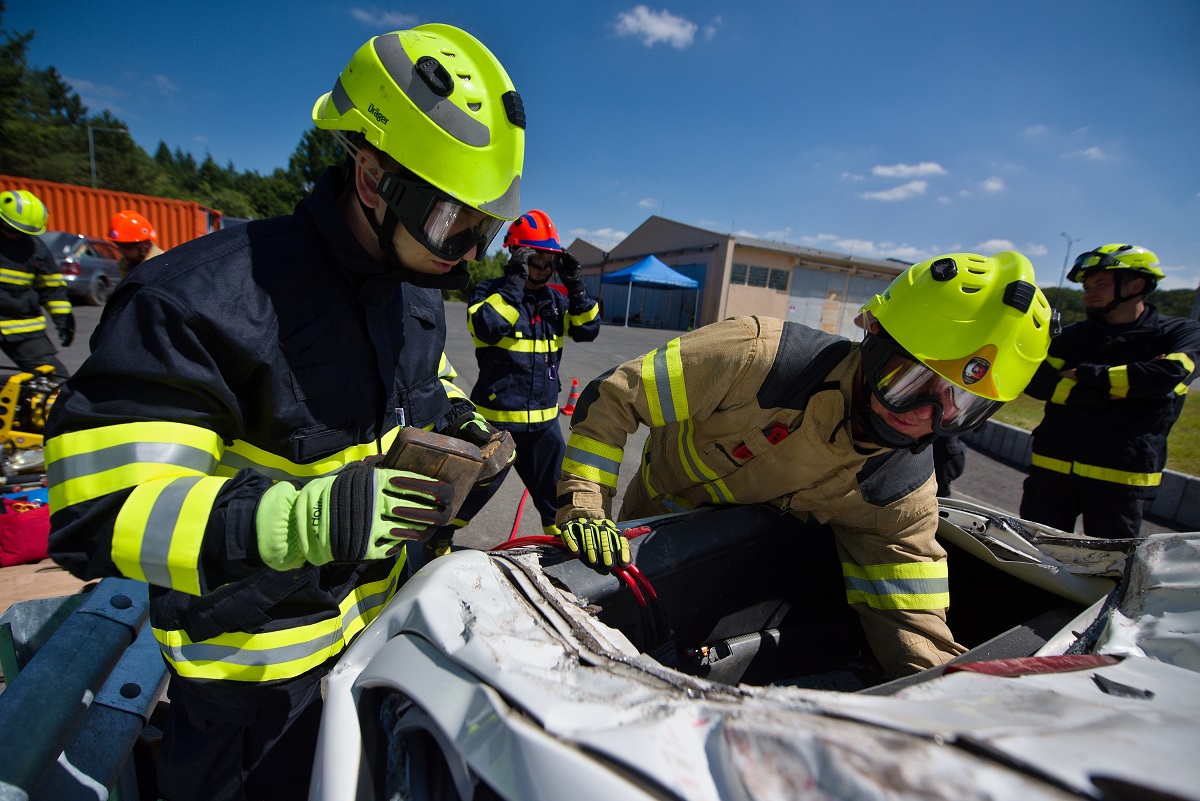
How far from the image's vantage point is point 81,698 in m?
1.26

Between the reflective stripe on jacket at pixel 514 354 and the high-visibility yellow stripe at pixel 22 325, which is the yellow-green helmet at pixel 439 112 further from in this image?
the high-visibility yellow stripe at pixel 22 325

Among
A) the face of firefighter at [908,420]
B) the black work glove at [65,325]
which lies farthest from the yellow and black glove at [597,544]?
the black work glove at [65,325]

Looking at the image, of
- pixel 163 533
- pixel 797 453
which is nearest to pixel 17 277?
pixel 163 533

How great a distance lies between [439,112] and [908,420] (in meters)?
1.58

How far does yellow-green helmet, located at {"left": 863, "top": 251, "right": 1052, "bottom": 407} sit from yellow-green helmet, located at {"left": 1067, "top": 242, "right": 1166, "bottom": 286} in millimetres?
2306

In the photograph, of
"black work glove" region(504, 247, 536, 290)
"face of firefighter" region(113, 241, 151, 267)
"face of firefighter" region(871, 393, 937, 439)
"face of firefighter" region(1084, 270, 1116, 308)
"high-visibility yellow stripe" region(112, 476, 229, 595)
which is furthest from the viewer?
"face of firefighter" region(113, 241, 151, 267)

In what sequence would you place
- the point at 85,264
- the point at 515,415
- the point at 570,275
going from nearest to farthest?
the point at 515,415
the point at 570,275
the point at 85,264

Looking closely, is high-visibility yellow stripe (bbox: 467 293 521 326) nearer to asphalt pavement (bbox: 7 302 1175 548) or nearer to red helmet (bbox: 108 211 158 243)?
asphalt pavement (bbox: 7 302 1175 548)

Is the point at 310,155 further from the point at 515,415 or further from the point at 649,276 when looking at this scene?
the point at 515,415

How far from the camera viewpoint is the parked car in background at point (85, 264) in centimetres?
1159

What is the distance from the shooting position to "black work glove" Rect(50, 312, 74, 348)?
5.56 meters

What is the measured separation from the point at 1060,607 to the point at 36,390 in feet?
20.1

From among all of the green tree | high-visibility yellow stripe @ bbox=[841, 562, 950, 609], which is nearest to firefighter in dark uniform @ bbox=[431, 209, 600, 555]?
high-visibility yellow stripe @ bbox=[841, 562, 950, 609]

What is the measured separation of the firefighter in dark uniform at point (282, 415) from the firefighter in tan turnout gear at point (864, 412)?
0.67 metres
